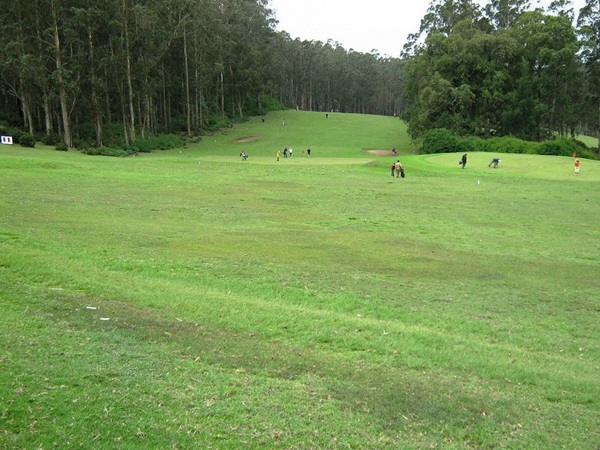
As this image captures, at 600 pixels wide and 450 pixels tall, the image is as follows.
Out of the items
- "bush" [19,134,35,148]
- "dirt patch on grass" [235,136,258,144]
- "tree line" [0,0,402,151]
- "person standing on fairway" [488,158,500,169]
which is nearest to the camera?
"bush" [19,134,35,148]

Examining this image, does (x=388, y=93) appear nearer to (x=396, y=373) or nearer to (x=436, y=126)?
(x=436, y=126)

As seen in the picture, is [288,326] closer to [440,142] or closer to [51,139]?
[51,139]

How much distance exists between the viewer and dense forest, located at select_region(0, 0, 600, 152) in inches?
2122

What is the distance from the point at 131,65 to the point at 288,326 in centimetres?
5944

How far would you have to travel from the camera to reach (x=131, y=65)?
61969 mm

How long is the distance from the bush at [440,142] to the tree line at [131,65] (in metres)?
31.8

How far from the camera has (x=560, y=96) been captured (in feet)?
244

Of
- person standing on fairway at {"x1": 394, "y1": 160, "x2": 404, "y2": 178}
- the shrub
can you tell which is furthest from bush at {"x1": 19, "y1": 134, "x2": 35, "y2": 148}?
the shrub

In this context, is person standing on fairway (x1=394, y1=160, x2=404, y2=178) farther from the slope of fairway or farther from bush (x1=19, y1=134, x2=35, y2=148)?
bush (x1=19, y1=134, x2=35, y2=148)

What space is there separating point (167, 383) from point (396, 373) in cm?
330

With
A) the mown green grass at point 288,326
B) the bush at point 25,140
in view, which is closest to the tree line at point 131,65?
the bush at point 25,140

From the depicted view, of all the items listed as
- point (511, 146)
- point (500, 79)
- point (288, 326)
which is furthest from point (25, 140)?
point (500, 79)

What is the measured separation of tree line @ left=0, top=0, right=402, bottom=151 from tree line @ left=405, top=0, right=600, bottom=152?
30.9m

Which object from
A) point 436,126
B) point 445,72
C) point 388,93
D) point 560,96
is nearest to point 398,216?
point 436,126
